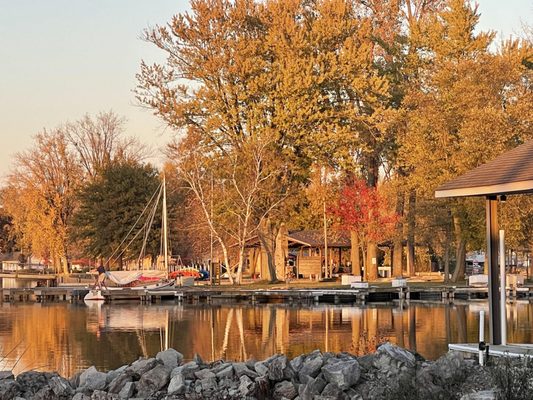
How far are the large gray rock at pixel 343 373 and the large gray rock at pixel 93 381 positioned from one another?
3868 mm

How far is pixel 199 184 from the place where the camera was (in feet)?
Answer: 167

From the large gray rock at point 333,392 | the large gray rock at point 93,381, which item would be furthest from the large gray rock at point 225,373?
the large gray rock at point 93,381

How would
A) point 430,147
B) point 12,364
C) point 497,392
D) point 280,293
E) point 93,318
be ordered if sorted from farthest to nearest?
point 430,147, point 280,293, point 93,318, point 12,364, point 497,392

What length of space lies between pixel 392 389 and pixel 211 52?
1559 inches

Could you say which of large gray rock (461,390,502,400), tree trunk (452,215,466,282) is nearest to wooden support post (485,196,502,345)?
large gray rock (461,390,502,400)

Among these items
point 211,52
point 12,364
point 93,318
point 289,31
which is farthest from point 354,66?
point 12,364

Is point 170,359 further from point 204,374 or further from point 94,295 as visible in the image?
point 94,295

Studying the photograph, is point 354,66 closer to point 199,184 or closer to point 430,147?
point 430,147

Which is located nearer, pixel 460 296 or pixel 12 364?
pixel 12 364

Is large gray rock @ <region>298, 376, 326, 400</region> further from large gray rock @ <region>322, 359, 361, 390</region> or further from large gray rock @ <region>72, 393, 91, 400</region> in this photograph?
large gray rock @ <region>72, 393, 91, 400</region>

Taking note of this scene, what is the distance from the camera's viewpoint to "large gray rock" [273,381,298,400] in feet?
47.4

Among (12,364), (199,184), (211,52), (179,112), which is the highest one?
(211,52)

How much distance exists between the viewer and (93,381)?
15.4 meters

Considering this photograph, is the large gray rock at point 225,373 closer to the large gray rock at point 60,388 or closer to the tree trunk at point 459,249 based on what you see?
the large gray rock at point 60,388
